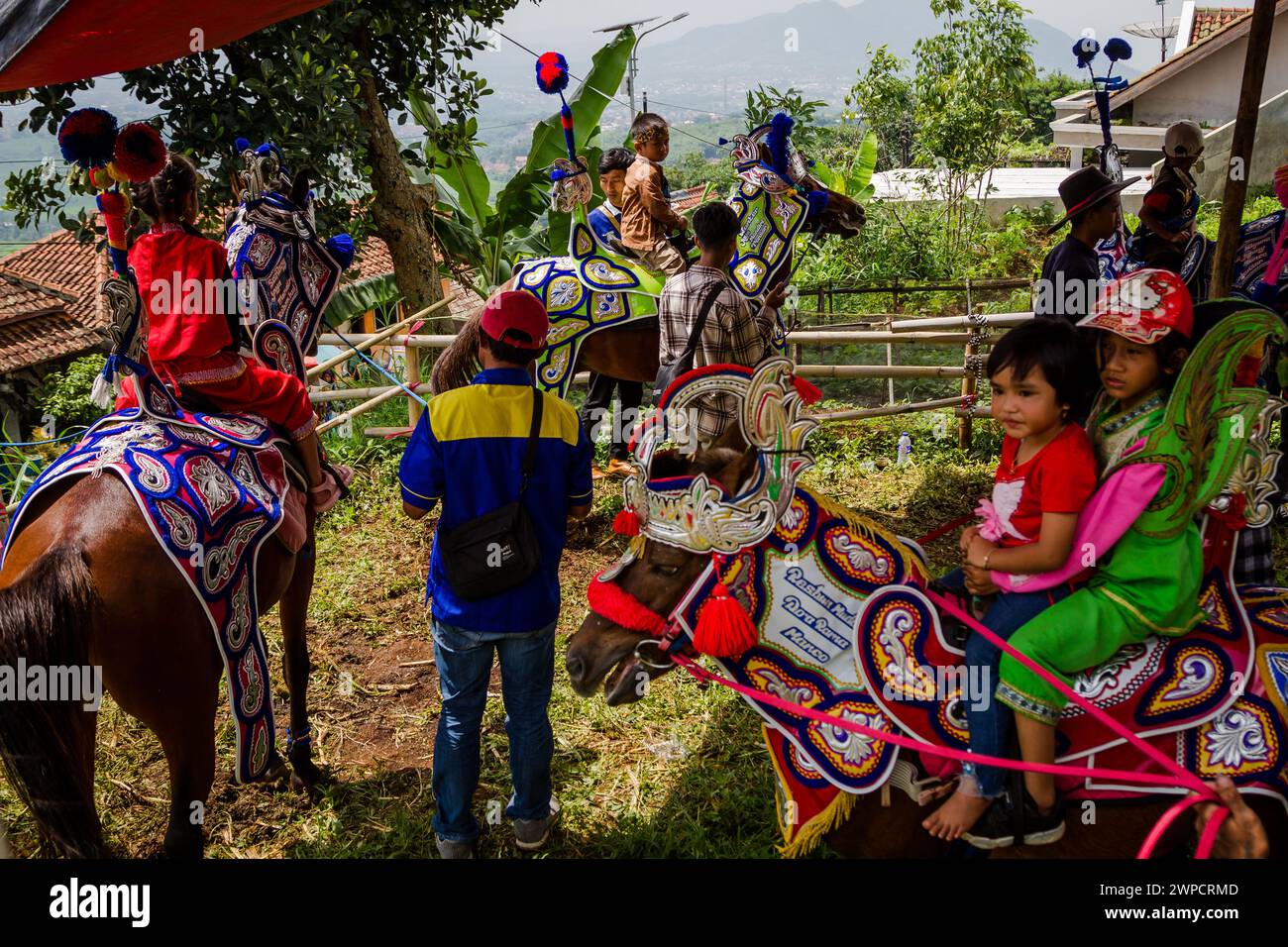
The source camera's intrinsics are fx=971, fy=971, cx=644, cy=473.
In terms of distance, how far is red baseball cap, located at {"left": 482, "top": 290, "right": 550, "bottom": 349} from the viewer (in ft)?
9.62

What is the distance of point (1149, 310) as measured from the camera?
2252 mm

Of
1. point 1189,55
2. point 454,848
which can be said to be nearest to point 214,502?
point 454,848

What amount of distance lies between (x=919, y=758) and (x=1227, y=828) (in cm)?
68

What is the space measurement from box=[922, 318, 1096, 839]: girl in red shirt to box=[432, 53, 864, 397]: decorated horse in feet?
10.9

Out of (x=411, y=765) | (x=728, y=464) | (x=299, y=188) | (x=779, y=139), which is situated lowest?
(x=411, y=765)

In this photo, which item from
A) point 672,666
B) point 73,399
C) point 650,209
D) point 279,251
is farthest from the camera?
point 73,399

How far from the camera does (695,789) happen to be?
12.9ft

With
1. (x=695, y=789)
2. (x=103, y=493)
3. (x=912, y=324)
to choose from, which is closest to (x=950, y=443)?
(x=912, y=324)

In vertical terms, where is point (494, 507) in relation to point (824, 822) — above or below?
above

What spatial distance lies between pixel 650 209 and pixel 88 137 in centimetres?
337

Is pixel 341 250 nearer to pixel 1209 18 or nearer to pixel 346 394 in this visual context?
pixel 346 394

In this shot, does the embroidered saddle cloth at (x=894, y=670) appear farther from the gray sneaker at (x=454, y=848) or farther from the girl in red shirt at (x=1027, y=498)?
the gray sneaker at (x=454, y=848)

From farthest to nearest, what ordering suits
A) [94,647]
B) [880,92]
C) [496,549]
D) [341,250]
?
[880,92] < [341,250] < [496,549] < [94,647]

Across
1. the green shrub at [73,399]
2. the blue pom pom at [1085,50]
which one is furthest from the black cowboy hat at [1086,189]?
the green shrub at [73,399]
